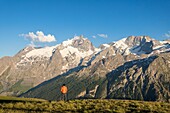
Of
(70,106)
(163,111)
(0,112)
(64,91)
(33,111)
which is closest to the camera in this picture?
(0,112)

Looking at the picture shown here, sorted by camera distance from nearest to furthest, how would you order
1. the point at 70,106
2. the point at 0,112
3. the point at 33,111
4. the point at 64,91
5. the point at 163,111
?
the point at 0,112 → the point at 33,111 → the point at 163,111 → the point at 70,106 → the point at 64,91

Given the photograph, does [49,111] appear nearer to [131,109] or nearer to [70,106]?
[70,106]

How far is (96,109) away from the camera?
34156 millimetres

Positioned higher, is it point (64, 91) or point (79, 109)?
point (64, 91)

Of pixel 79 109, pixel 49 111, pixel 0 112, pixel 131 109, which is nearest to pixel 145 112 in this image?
pixel 131 109

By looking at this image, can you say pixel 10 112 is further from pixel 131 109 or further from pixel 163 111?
pixel 163 111

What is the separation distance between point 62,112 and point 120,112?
22.3 feet

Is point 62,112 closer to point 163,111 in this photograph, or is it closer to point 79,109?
point 79,109

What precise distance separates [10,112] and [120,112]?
41.0 feet

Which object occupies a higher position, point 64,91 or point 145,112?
point 64,91

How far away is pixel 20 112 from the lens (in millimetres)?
30094

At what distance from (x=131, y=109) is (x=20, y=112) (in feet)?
45.3

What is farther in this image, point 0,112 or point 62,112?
point 62,112

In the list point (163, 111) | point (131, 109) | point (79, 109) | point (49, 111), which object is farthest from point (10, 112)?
point (163, 111)
